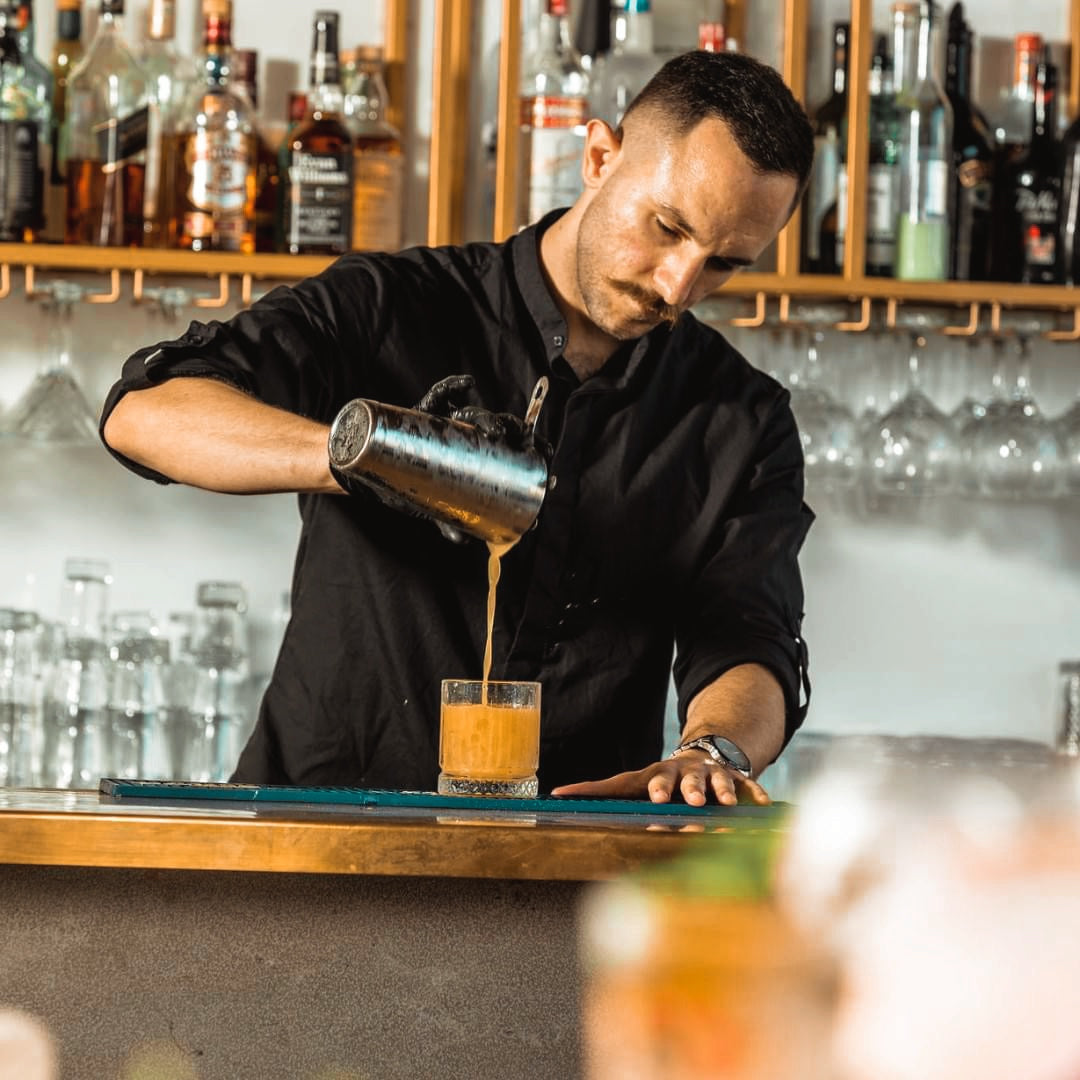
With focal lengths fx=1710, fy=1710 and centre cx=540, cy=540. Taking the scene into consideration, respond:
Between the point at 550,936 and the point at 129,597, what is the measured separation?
1591mm

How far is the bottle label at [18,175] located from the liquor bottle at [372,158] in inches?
16.9

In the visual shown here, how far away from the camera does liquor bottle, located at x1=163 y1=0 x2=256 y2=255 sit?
90.5 inches

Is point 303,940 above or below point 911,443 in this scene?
below

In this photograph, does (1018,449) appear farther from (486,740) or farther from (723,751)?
(486,740)

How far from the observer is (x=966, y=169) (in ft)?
8.13

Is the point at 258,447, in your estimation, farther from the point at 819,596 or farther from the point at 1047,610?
the point at 1047,610

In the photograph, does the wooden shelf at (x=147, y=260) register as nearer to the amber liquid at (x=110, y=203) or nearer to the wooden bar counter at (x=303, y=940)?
the amber liquid at (x=110, y=203)

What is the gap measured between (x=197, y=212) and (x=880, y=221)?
950mm

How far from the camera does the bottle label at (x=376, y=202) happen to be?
2.35m

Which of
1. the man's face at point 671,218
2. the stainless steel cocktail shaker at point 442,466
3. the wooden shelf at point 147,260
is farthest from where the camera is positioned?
the wooden shelf at point 147,260

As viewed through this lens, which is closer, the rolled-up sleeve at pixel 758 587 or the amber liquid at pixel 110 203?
the rolled-up sleeve at pixel 758 587

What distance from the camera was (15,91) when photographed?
7.60 feet

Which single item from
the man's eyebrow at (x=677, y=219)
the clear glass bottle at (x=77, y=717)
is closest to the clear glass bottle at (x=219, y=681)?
the clear glass bottle at (x=77, y=717)

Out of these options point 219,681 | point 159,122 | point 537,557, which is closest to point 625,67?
point 159,122
